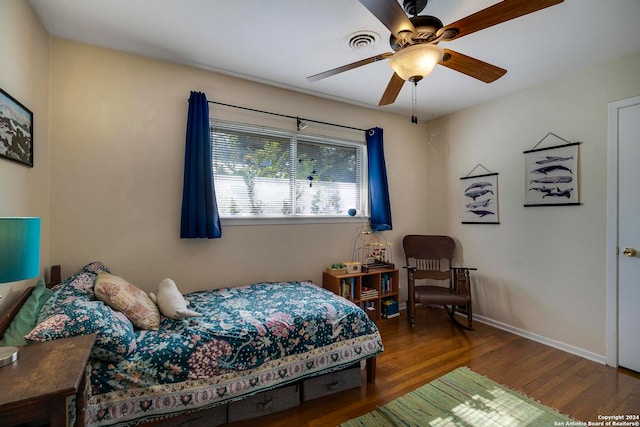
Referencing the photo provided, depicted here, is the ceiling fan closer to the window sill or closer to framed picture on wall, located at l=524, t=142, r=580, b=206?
framed picture on wall, located at l=524, t=142, r=580, b=206

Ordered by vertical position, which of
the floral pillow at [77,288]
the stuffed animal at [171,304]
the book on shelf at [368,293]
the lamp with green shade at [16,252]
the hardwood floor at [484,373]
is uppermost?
the lamp with green shade at [16,252]

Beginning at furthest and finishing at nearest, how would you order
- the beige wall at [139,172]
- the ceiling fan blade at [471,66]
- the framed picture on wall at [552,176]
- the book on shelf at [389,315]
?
the book on shelf at [389,315] < the framed picture on wall at [552,176] < the beige wall at [139,172] < the ceiling fan blade at [471,66]

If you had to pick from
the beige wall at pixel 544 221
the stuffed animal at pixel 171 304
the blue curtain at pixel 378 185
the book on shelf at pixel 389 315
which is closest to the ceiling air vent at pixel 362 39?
the blue curtain at pixel 378 185

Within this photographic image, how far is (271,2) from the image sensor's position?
185 centimetres

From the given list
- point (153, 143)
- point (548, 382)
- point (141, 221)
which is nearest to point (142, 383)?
point (141, 221)

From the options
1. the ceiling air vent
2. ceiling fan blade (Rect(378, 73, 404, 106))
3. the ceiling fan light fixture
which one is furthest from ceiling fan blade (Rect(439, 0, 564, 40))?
the ceiling air vent

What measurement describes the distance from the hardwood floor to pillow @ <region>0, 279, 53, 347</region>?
125 cm

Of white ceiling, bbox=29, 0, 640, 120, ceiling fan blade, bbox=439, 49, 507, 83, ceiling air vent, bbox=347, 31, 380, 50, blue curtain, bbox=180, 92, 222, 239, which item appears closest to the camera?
ceiling fan blade, bbox=439, 49, 507, 83

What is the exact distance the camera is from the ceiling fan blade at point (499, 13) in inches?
51.2

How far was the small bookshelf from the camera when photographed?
3.20 meters

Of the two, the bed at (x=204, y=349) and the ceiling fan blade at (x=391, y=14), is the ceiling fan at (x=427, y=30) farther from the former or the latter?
the bed at (x=204, y=349)

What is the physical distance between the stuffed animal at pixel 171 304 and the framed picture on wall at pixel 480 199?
3.26 metres

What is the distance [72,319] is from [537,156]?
13.0 feet

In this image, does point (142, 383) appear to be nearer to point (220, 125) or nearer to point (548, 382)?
point (220, 125)
